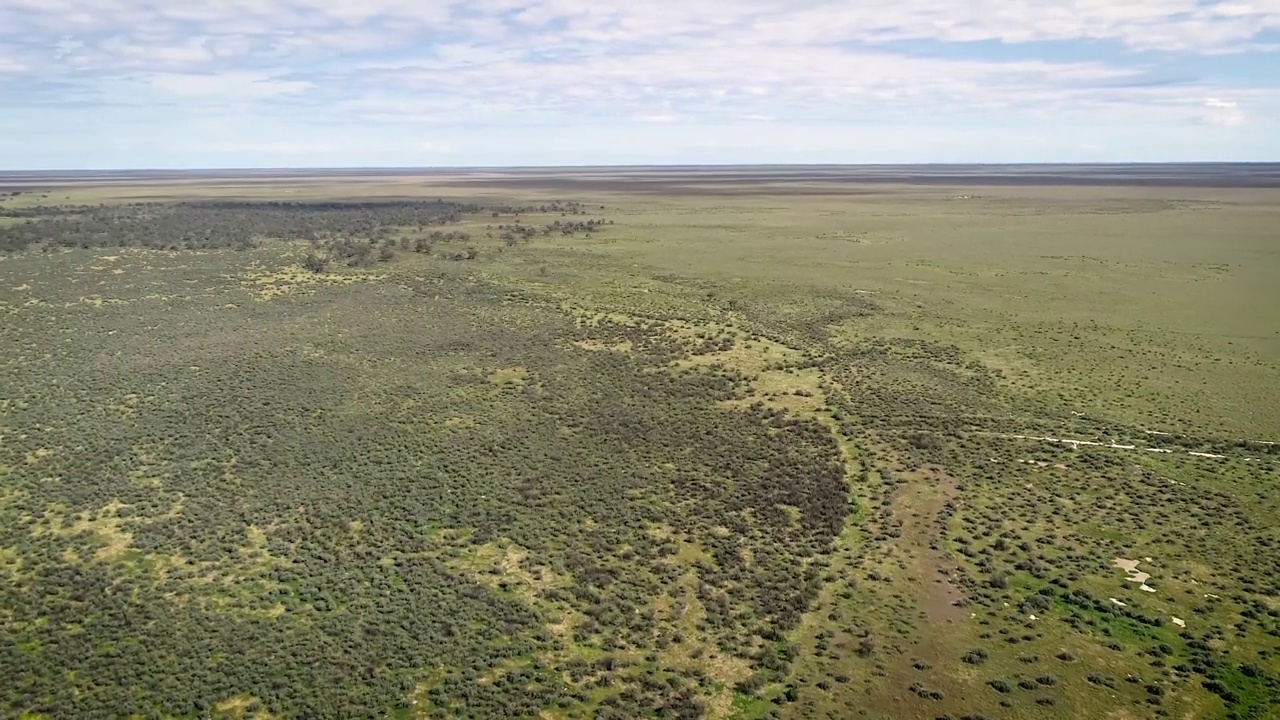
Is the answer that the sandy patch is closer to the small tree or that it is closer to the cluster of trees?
the cluster of trees

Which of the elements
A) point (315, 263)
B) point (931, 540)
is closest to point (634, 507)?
point (931, 540)

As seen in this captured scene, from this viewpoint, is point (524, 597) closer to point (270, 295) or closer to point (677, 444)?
point (677, 444)

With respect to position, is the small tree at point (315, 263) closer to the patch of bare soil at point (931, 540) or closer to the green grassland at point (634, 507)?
the green grassland at point (634, 507)

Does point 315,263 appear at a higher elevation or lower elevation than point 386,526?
higher

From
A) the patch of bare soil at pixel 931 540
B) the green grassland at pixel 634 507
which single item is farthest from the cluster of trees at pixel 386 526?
the patch of bare soil at pixel 931 540

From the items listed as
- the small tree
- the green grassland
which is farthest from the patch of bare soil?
the small tree

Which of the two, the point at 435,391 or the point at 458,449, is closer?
the point at 458,449

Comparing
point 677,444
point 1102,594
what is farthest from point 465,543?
point 1102,594

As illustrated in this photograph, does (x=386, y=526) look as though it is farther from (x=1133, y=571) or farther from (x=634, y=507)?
(x=1133, y=571)
